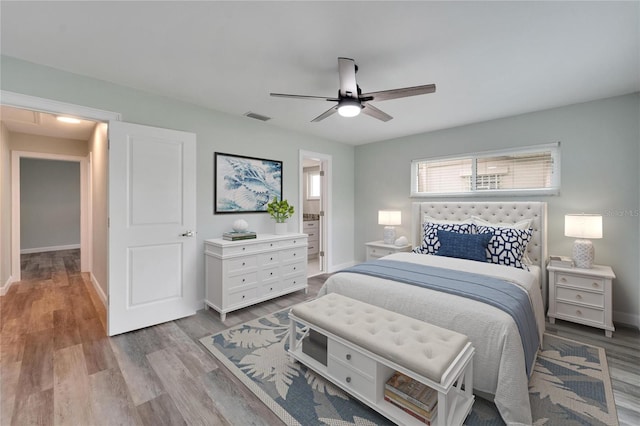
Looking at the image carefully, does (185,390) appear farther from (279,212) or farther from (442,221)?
(442,221)

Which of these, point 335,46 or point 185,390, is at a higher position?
point 335,46

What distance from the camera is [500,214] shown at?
3.62 metres

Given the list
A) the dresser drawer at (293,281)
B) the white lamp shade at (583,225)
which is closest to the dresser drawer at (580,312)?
the white lamp shade at (583,225)

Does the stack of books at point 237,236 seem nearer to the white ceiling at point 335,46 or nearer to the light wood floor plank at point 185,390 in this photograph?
the light wood floor plank at point 185,390

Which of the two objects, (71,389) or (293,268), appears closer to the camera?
(71,389)

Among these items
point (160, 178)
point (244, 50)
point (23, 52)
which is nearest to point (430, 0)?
point (244, 50)

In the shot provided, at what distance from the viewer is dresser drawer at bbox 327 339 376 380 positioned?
167 cm

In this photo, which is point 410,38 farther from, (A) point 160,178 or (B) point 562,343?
(B) point 562,343

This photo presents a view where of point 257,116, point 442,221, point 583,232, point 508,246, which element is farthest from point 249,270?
point 583,232

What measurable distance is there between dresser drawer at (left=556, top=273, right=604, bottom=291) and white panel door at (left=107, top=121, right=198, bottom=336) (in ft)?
13.8

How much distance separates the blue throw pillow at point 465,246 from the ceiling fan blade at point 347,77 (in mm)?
2070

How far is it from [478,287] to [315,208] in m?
5.21

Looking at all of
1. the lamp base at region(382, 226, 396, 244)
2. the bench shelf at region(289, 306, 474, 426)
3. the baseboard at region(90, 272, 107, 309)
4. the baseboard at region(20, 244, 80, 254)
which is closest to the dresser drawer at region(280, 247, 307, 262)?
the lamp base at region(382, 226, 396, 244)

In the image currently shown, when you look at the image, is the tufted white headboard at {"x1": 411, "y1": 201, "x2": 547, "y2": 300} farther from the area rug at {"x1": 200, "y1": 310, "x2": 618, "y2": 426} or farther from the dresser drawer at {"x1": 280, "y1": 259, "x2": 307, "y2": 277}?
the dresser drawer at {"x1": 280, "y1": 259, "x2": 307, "y2": 277}
